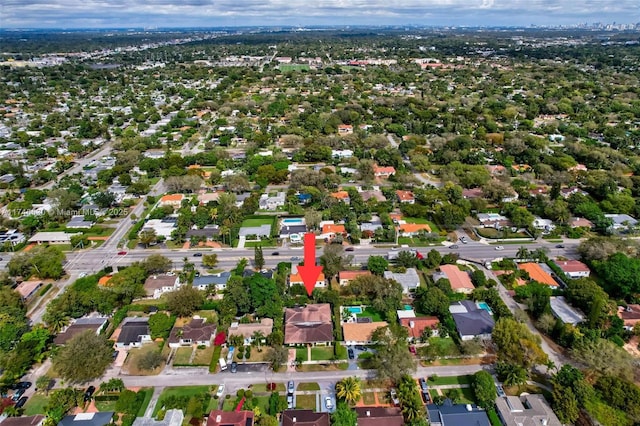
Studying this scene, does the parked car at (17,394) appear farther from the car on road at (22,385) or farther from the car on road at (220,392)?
the car on road at (220,392)

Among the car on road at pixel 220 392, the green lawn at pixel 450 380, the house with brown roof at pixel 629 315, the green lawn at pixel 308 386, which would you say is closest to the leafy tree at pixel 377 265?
the green lawn at pixel 450 380

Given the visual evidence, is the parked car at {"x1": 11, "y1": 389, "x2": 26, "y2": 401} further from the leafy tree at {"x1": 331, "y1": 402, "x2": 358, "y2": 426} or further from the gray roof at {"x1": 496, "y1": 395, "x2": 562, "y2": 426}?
the gray roof at {"x1": 496, "y1": 395, "x2": 562, "y2": 426}

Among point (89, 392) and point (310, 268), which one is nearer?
point (89, 392)

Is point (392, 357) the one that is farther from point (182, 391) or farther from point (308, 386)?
point (182, 391)

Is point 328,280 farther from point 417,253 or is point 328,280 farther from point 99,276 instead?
point 99,276

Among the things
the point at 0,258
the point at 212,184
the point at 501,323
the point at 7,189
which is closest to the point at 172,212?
the point at 212,184

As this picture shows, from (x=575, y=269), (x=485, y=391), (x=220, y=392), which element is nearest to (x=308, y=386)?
(x=220, y=392)
